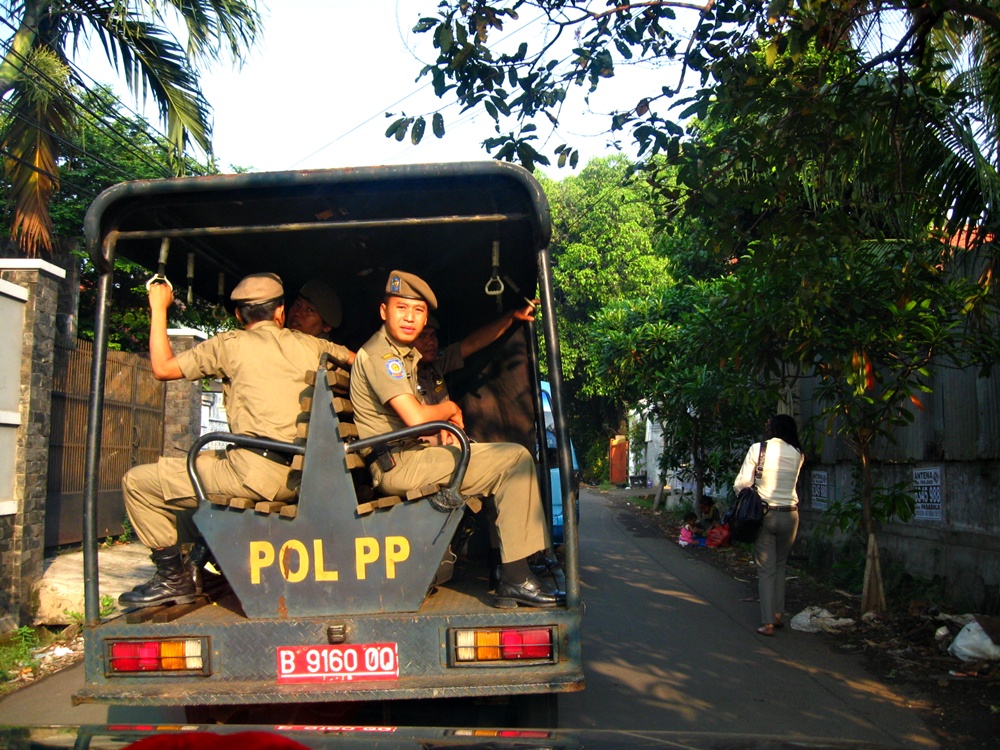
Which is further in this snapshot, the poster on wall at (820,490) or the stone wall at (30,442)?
the poster on wall at (820,490)

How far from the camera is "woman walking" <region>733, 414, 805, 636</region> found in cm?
748

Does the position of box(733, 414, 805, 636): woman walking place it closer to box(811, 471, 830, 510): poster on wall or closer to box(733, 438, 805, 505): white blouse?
box(733, 438, 805, 505): white blouse

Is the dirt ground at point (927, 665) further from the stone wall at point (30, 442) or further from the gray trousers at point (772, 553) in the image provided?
the stone wall at point (30, 442)

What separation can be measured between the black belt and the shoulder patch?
61 cm

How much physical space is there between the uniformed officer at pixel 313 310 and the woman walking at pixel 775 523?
3.84 metres

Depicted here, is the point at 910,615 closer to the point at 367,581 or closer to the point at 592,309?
the point at 367,581

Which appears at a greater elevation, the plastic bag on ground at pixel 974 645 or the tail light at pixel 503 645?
the tail light at pixel 503 645

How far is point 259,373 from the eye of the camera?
4.16 meters

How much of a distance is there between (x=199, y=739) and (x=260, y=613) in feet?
6.72

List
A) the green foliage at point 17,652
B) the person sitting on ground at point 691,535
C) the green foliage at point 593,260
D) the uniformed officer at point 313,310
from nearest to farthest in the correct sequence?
the uniformed officer at point 313,310 → the green foliage at point 17,652 → the person sitting on ground at point 691,535 → the green foliage at point 593,260

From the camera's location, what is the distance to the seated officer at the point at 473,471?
3.86m

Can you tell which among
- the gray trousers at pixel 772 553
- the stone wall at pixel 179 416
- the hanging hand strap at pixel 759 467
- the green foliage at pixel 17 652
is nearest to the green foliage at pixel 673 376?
the hanging hand strap at pixel 759 467

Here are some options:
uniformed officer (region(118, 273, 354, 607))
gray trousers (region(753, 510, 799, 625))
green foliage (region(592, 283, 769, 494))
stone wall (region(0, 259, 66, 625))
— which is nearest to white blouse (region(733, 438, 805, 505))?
gray trousers (region(753, 510, 799, 625))

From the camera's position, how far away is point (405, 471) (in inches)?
155
